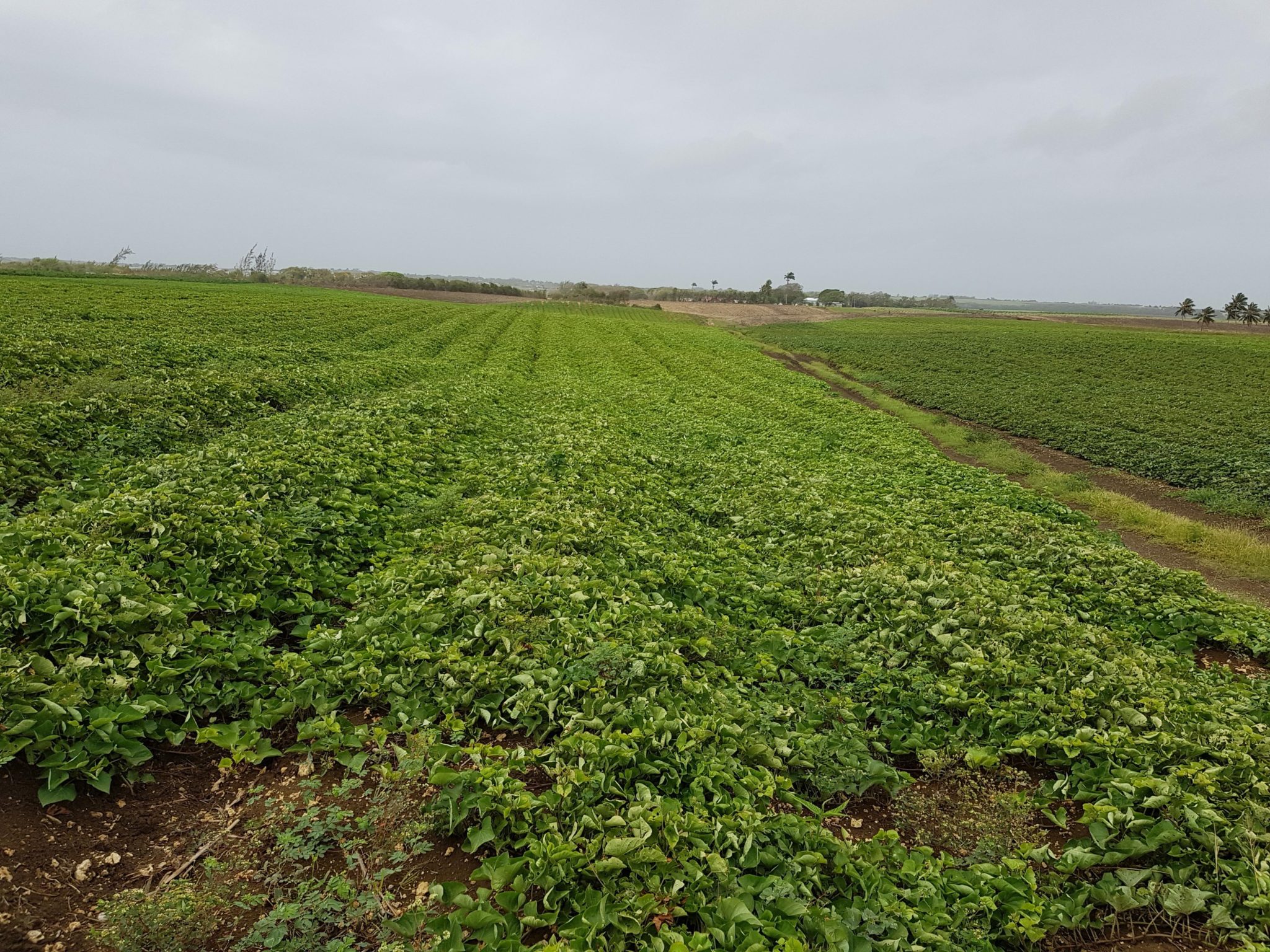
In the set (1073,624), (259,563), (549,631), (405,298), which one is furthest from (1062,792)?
(405,298)

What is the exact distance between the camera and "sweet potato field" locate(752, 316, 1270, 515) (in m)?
21.7

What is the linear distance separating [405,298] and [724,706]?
83.2 meters

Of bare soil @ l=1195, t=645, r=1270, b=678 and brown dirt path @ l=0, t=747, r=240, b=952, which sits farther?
bare soil @ l=1195, t=645, r=1270, b=678

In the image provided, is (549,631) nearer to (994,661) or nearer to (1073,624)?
(994,661)

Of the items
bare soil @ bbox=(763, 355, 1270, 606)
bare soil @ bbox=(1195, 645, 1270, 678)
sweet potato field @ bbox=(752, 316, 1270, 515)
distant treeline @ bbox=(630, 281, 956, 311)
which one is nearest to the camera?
bare soil @ bbox=(1195, 645, 1270, 678)

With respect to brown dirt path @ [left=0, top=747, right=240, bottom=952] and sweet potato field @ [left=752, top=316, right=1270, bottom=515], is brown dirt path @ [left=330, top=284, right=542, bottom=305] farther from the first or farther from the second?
brown dirt path @ [left=0, top=747, right=240, bottom=952]

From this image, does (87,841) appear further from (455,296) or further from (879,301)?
(879,301)

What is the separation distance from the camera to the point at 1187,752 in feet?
18.3

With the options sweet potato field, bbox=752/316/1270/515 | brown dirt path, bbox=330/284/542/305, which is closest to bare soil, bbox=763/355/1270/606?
sweet potato field, bbox=752/316/1270/515

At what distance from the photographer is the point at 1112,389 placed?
121 ft

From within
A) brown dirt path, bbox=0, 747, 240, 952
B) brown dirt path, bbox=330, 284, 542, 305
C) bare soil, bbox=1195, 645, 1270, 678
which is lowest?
bare soil, bbox=1195, 645, 1270, 678

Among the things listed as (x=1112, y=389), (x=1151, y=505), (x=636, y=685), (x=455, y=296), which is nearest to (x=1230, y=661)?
(x=636, y=685)

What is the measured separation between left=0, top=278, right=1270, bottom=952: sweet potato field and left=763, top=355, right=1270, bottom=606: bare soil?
8.67 feet

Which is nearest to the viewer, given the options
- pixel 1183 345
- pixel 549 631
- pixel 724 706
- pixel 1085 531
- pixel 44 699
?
pixel 44 699
